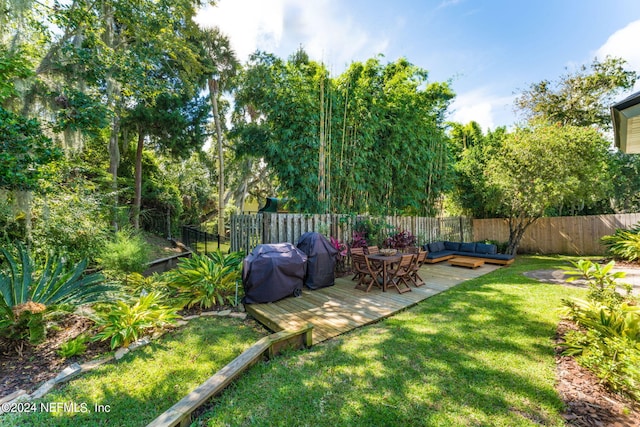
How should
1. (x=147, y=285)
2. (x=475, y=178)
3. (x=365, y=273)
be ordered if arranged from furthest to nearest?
(x=475, y=178), (x=365, y=273), (x=147, y=285)

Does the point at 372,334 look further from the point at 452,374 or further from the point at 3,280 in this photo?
the point at 3,280

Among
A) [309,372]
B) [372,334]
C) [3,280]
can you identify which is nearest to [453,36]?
[372,334]

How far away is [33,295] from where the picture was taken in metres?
2.98

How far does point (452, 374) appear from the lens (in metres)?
2.17

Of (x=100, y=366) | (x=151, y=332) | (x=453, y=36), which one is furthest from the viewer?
(x=453, y=36)

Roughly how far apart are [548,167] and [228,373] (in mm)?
10309

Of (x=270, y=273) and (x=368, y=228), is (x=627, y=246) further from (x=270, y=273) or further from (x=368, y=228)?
(x=270, y=273)

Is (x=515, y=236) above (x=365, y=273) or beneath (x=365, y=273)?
above

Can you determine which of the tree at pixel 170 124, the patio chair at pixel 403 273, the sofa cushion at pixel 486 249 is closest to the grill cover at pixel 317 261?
the patio chair at pixel 403 273

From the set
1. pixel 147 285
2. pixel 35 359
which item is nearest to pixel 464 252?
pixel 147 285

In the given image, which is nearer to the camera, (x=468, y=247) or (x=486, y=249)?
(x=486, y=249)

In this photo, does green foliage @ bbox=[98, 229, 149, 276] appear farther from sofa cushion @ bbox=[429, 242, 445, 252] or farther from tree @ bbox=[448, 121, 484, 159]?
tree @ bbox=[448, 121, 484, 159]

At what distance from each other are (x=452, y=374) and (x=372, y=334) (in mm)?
988

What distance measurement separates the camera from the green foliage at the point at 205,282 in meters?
4.09
